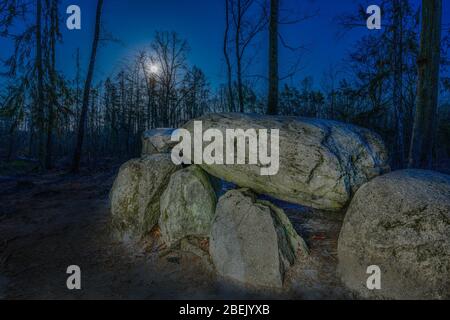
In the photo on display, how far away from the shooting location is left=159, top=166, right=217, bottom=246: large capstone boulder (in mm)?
4203

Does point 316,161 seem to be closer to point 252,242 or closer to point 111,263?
point 252,242

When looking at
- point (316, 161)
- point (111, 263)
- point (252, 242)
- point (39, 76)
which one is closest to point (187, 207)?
point (252, 242)

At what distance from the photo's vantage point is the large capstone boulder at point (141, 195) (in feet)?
15.0

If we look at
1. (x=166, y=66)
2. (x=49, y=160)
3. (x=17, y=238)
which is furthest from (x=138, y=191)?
(x=166, y=66)

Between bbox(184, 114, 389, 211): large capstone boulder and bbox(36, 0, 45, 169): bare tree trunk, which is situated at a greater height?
bbox(36, 0, 45, 169): bare tree trunk

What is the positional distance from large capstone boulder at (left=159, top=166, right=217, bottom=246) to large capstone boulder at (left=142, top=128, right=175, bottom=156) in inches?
40.2

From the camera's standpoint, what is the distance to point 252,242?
11.2 feet

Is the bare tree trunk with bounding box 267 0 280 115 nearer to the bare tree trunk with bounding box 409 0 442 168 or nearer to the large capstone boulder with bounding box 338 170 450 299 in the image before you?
the bare tree trunk with bounding box 409 0 442 168

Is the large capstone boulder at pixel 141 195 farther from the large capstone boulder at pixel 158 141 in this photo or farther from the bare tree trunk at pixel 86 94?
the bare tree trunk at pixel 86 94

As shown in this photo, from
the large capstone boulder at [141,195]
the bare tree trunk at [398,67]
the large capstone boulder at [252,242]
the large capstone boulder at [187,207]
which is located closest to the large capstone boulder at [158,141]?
the large capstone boulder at [141,195]

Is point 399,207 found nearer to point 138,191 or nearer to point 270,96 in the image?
point 138,191

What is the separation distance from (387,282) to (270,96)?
5.34 metres

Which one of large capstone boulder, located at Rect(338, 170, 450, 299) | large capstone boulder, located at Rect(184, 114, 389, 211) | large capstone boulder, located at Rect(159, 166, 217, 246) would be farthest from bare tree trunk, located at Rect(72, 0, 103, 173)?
large capstone boulder, located at Rect(338, 170, 450, 299)

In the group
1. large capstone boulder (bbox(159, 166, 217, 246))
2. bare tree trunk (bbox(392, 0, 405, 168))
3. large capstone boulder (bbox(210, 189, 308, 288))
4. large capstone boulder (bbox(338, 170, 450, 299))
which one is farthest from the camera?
bare tree trunk (bbox(392, 0, 405, 168))
